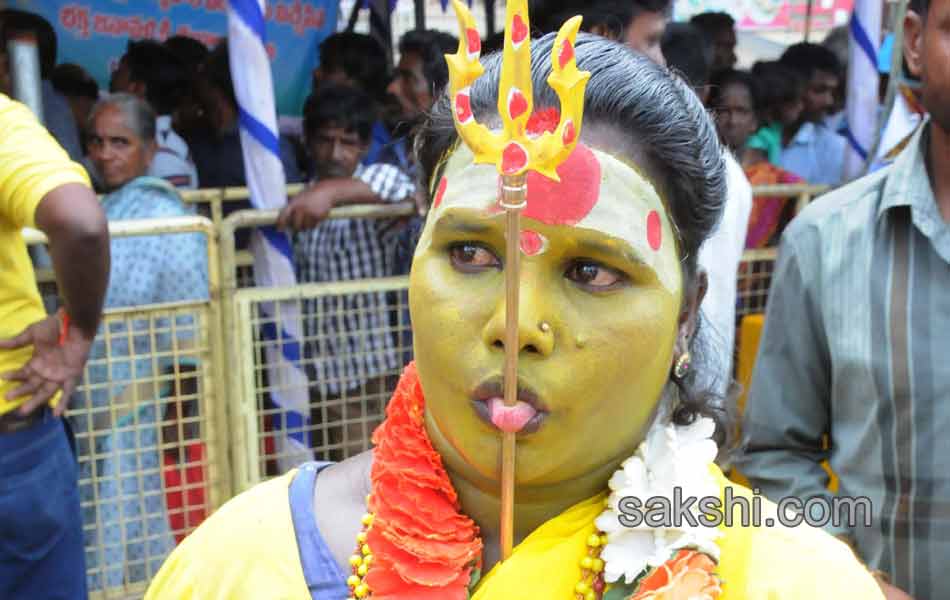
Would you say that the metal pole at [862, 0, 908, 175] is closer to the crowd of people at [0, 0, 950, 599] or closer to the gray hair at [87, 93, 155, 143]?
the crowd of people at [0, 0, 950, 599]

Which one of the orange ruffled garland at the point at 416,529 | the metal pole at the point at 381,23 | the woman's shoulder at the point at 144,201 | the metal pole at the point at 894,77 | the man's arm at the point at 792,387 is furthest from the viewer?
the metal pole at the point at 381,23

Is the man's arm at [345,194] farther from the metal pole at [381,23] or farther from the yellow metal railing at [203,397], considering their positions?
the metal pole at [381,23]

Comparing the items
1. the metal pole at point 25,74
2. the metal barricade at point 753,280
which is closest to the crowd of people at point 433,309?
the metal barricade at point 753,280

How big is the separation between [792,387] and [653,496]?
3.35 feet

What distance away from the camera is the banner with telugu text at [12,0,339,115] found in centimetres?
594

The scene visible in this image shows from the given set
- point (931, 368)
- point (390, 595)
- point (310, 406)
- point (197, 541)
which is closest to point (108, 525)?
point (310, 406)

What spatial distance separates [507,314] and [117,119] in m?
3.37

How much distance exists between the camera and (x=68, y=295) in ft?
9.16

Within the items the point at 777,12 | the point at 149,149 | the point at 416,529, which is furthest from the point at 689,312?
the point at 777,12

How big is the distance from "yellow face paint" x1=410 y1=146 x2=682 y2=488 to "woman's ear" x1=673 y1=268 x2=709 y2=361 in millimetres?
75

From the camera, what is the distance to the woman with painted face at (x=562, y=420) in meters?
1.31

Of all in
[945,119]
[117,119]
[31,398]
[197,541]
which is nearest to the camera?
[197,541]

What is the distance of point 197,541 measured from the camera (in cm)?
155

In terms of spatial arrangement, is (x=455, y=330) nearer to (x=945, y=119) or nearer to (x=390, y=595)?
(x=390, y=595)
